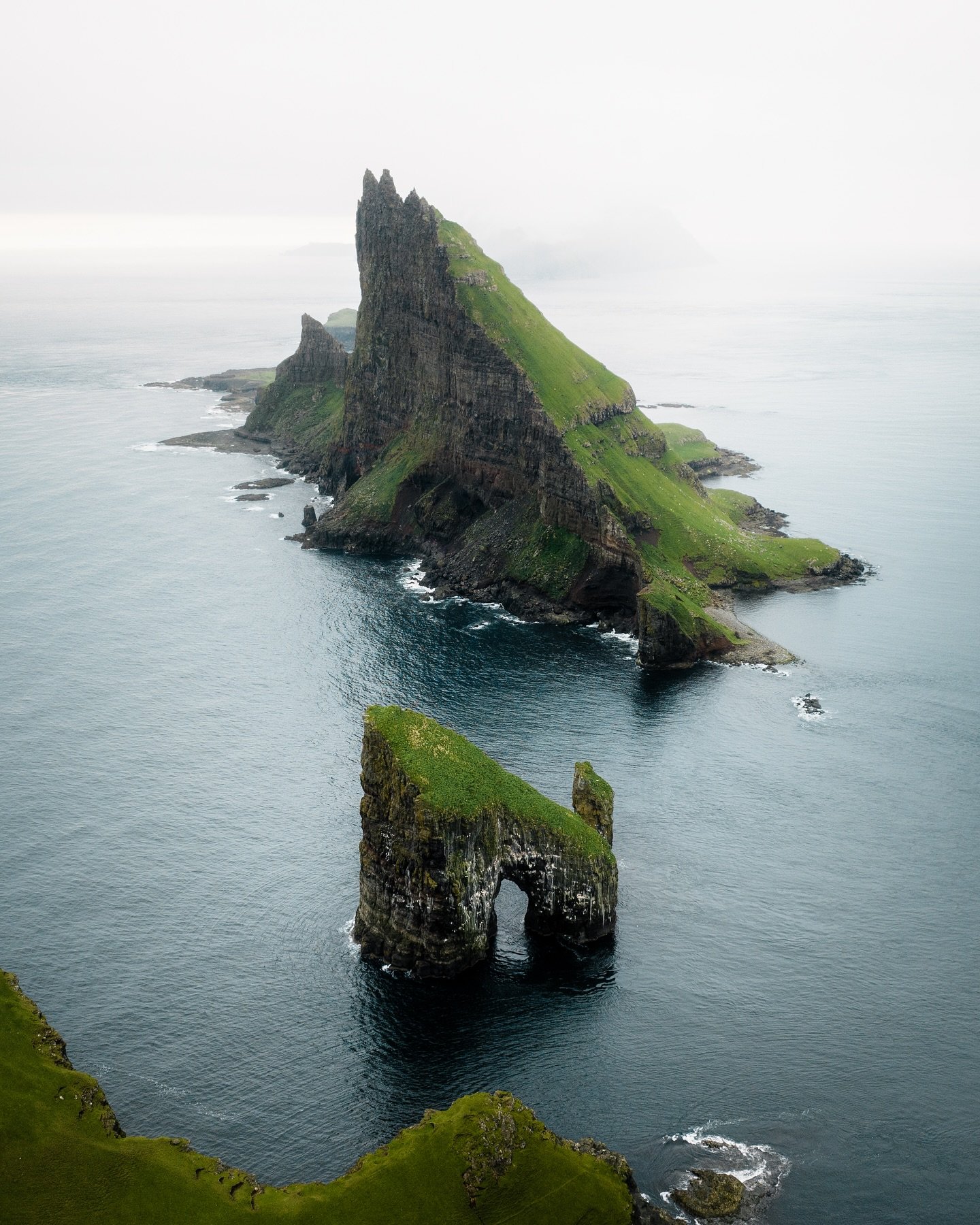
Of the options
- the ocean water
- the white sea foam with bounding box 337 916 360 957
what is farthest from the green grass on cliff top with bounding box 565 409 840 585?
the white sea foam with bounding box 337 916 360 957

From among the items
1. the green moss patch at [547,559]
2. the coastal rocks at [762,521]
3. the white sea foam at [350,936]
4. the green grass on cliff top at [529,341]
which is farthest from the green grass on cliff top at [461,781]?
the coastal rocks at [762,521]

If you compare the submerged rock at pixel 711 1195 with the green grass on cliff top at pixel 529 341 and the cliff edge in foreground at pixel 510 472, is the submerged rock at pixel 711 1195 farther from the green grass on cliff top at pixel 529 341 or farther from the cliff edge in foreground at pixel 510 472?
the green grass on cliff top at pixel 529 341

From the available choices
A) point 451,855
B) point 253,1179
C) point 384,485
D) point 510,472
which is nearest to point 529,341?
point 510,472

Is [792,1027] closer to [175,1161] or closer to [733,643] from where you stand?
[175,1161]

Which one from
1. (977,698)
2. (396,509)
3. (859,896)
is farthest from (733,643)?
(396,509)

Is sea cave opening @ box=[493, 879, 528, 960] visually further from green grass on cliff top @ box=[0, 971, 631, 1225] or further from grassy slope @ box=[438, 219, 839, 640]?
grassy slope @ box=[438, 219, 839, 640]

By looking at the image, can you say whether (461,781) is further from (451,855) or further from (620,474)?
(620,474)
